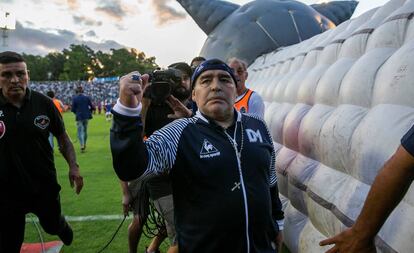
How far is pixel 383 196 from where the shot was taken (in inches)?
56.9

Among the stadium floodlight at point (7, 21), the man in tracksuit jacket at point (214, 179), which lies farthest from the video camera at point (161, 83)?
the stadium floodlight at point (7, 21)

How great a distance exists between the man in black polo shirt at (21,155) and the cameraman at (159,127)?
0.66 meters

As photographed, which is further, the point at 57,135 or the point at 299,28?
the point at 299,28

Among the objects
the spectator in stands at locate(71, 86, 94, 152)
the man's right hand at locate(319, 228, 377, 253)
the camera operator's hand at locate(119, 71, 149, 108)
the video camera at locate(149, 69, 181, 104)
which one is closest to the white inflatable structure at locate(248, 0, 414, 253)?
the man's right hand at locate(319, 228, 377, 253)

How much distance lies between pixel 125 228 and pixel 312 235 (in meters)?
2.41

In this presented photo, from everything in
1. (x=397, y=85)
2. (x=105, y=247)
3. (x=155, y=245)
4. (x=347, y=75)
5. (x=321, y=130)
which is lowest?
(x=105, y=247)

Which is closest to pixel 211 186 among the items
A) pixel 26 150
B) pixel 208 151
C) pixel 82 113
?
pixel 208 151

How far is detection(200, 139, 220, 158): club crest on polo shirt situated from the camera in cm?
188

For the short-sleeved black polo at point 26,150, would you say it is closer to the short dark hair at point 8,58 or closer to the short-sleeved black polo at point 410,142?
the short dark hair at point 8,58

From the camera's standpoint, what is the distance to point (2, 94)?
10.1 ft

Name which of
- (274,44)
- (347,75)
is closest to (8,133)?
(347,75)

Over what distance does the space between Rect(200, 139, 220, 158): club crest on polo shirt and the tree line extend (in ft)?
267

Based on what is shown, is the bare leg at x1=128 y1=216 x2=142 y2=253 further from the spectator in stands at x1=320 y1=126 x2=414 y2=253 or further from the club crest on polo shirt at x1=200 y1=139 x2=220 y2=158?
the spectator in stands at x1=320 y1=126 x2=414 y2=253

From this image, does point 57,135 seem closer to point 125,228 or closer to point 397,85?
point 125,228
